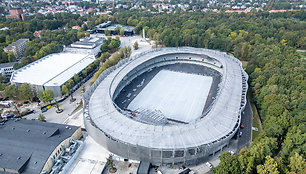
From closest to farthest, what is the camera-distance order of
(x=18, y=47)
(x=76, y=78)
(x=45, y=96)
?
(x=45, y=96) < (x=76, y=78) < (x=18, y=47)

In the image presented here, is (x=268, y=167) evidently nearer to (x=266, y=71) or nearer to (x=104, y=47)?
(x=266, y=71)

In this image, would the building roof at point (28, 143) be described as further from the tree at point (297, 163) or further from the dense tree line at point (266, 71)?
the tree at point (297, 163)

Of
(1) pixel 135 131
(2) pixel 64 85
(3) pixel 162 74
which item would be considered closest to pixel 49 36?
(2) pixel 64 85

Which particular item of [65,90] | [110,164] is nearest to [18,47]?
[65,90]

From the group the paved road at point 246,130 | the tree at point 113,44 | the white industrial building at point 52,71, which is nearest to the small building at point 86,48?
the white industrial building at point 52,71

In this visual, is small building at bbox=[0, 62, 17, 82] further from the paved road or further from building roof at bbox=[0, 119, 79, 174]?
the paved road
